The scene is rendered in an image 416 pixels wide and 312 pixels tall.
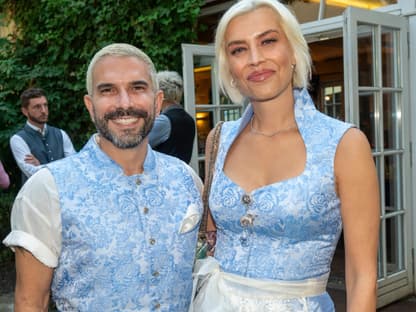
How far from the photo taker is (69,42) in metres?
6.39

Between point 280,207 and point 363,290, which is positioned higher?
point 280,207

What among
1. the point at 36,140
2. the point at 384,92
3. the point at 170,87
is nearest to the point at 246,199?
the point at 170,87

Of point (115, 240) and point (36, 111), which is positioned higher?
point (36, 111)

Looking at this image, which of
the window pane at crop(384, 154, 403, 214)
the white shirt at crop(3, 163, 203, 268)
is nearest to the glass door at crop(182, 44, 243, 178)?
the window pane at crop(384, 154, 403, 214)

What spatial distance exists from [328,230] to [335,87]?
9503mm

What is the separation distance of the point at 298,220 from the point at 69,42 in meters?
5.47

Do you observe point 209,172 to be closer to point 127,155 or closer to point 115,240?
point 127,155

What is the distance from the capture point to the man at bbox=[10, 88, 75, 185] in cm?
461

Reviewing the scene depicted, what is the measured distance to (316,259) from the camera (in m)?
1.53

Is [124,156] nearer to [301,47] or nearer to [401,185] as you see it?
[301,47]

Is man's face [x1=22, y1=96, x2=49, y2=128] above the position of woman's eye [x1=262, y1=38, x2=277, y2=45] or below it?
below

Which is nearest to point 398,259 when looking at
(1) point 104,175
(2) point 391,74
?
(2) point 391,74

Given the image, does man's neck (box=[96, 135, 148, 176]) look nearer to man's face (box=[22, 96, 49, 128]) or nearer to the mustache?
the mustache

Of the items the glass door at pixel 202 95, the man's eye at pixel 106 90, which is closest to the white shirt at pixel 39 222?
the man's eye at pixel 106 90
